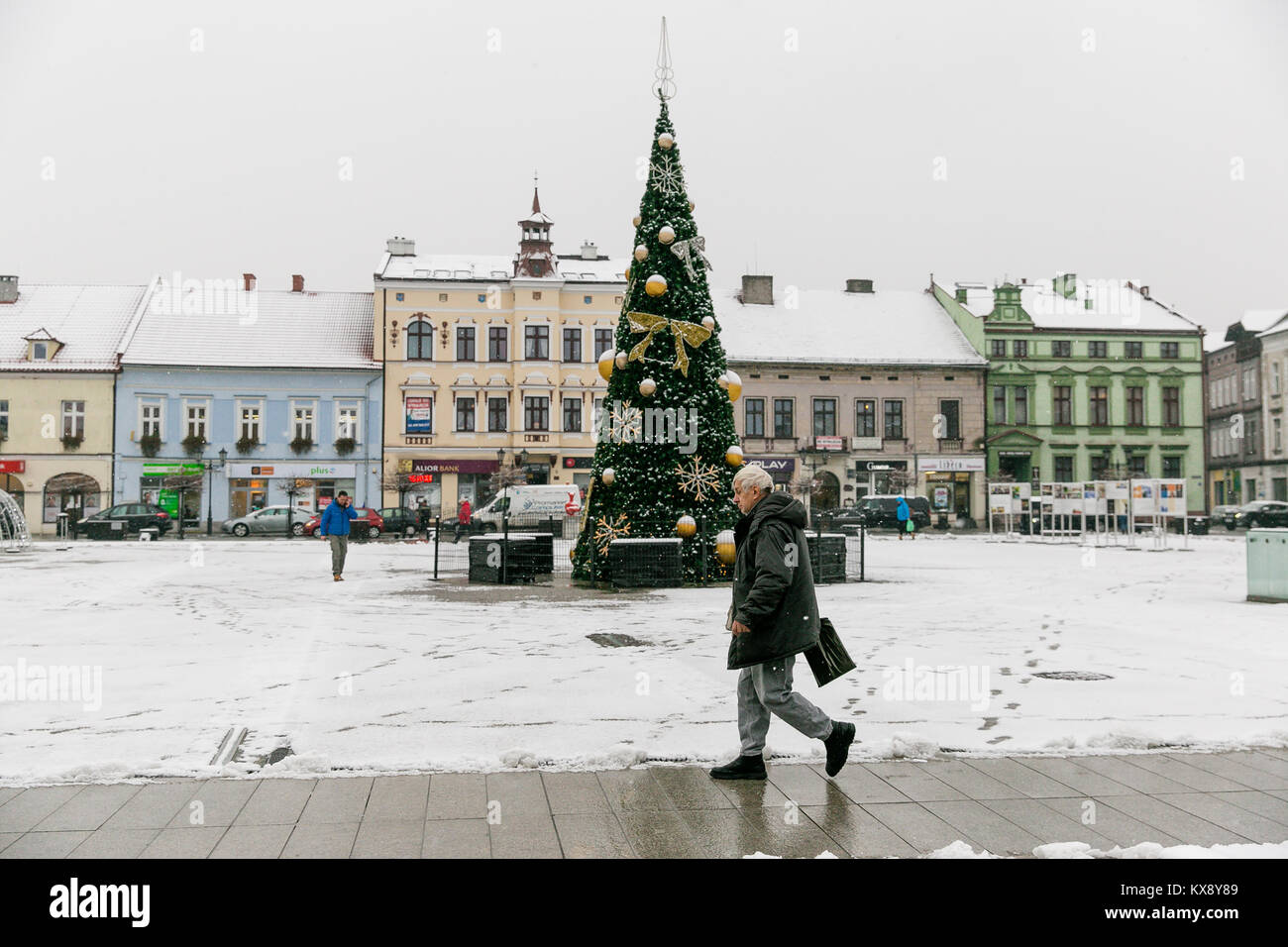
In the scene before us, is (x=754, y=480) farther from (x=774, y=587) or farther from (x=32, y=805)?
(x=32, y=805)

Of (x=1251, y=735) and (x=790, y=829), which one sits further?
(x=1251, y=735)

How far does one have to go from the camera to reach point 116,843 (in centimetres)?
437

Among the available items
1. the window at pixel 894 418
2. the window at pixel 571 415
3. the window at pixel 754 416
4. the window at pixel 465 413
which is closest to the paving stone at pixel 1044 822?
the window at pixel 571 415

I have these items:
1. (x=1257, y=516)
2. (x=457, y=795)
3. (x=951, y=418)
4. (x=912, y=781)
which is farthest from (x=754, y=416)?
(x=457, y=795)

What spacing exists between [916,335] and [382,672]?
156 feet

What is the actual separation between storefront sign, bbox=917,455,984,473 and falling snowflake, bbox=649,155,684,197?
36834mm

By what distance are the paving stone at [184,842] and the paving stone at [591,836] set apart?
1436 mm

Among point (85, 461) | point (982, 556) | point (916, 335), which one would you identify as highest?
point (916, 335)

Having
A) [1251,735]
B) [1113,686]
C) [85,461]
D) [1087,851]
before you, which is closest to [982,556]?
[1113,686]

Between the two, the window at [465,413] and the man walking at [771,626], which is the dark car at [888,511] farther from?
the man walking at [771,626]

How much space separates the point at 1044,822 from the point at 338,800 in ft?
10.7
